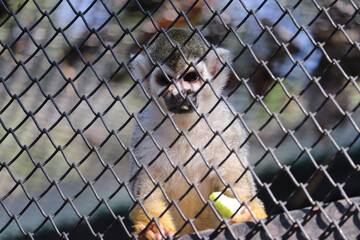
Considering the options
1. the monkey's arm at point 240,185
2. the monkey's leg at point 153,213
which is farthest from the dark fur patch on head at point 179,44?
the monkey's leg at point 153,213

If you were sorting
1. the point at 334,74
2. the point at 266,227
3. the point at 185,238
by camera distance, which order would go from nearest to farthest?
A: 1. the point at 266,227
2. the point at 185,238
3. the point at 334,74

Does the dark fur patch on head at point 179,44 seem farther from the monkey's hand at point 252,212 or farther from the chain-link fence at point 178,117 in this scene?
the monkey's hand at point 252,212

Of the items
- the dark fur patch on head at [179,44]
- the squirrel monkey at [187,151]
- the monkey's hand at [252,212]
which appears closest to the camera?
the monkey's hand at [252,212]

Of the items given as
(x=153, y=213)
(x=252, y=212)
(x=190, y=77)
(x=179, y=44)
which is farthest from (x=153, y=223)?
(x=179, y=44)

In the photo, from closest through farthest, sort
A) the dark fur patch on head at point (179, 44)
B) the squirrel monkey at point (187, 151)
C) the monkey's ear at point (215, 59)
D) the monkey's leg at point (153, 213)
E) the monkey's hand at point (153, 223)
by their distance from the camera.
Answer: the monkey's hand at point (153, 223) → the monkey's leg at point (153, 213) → the squirrel monkey at point (187, 151) → the dark fur patch on head at point (179, 44) → the monkey's ear at point (215, 59)

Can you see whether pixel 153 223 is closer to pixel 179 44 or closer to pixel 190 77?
pixel 190 77

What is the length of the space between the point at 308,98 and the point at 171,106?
169 cm

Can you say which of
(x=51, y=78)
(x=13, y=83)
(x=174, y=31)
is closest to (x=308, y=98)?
(x=174, y=31)

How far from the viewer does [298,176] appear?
10.6 feet

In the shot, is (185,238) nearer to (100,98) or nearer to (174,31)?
(174,31)

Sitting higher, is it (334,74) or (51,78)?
(51,78)

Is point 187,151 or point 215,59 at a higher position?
point 215,59

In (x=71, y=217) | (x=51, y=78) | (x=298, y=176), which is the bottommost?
(x=298, y=176)

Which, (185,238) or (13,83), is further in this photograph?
(13,83)
